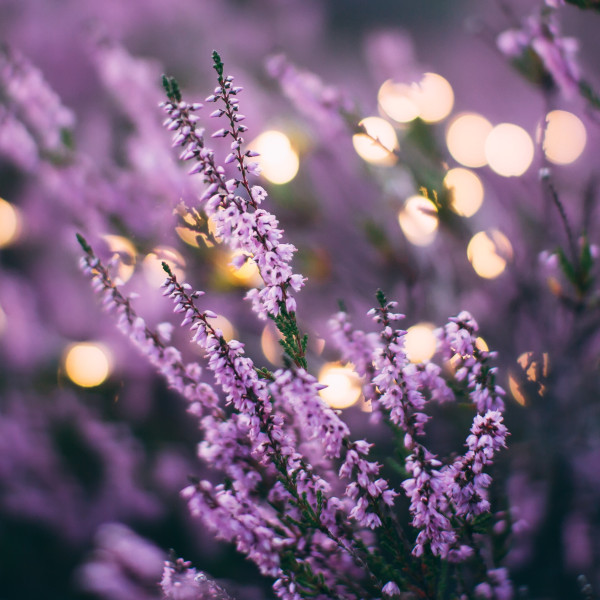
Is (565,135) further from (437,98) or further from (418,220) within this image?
(418,220)

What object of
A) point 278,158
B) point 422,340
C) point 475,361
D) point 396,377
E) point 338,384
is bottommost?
point 396,377

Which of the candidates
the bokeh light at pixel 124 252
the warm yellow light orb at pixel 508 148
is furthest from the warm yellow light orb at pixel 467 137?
the bokeh light at pixel 124 252

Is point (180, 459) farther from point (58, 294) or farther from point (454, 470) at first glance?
point (58, 294)

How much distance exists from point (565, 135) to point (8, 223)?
5.97 meters

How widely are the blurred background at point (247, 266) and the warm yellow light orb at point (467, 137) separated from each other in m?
0.02

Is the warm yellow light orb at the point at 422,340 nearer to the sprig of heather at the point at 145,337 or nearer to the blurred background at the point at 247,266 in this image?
the blurred background at the point at 247,266

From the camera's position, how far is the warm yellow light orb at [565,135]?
16.2 ft

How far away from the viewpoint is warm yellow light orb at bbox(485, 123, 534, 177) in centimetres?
431

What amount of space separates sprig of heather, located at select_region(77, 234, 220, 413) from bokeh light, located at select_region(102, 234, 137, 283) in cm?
33

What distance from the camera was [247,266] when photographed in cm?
189

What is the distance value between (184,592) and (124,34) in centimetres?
484

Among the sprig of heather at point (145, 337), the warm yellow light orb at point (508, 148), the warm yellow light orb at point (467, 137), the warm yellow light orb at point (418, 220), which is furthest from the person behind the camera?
the warm yellow light orb at point (467, 137)

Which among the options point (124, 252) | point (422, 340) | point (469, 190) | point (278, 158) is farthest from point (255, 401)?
point (469, 190)

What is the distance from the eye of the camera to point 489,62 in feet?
18.1
